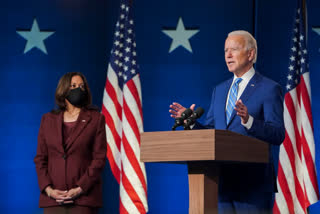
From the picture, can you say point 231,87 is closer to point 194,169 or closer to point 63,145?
point 194,169

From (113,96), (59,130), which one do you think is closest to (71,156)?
(59,130)

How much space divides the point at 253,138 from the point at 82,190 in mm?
1650

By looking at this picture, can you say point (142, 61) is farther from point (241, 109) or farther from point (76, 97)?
point (241, 109)

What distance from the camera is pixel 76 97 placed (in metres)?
3.75

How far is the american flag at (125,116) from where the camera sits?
16.4 feet

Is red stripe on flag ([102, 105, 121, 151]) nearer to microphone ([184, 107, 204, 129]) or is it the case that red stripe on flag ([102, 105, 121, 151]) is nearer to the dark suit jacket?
the dark suit jacket

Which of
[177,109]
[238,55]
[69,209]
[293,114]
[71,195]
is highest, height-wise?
[238,55]

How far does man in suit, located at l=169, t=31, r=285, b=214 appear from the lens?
7.80 feet

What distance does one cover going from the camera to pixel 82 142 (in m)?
3.59

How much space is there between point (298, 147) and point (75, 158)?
2.41 meters

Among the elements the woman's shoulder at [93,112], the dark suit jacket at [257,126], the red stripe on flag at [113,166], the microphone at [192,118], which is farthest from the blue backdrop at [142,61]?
the microphone at [192,118]

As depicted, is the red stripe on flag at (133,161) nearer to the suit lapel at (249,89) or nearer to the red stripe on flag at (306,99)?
the red stripe on flag at (306,99)

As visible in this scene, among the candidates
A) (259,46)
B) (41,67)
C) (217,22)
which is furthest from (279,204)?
(41,67)

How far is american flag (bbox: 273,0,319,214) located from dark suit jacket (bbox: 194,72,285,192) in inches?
96.4
